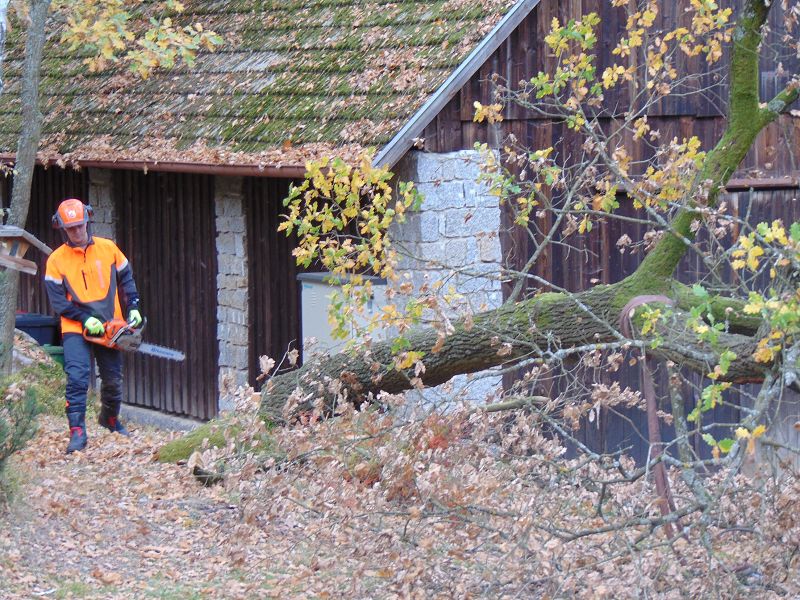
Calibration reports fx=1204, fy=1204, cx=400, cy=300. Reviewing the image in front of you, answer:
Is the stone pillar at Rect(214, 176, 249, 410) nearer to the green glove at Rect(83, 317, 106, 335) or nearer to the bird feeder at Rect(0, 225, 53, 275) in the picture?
the green glove at Rect(83, 317, 106, 335)

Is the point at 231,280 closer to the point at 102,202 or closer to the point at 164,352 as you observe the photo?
the point at 164,352

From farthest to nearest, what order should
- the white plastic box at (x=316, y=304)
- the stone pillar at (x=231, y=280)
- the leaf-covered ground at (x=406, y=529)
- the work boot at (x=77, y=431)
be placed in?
the stone pillar at (x=231, y=280), the white plastic box at (x=316, y=304), the work boot at (x=77, y=431), the leaf-covered ground at (x=406, y=529)

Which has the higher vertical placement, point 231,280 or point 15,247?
point 15,247

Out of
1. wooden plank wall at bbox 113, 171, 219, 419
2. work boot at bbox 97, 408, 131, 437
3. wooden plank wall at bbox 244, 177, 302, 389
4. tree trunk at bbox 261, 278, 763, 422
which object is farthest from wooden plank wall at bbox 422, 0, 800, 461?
work boot at bbox 97, 408, 131, 437

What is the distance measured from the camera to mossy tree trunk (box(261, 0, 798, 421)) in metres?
5.82

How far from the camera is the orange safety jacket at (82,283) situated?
844cm

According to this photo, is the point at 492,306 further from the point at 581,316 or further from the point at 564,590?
the point at 564,590

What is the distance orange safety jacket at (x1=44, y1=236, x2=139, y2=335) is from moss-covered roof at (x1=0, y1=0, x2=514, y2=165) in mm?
1433

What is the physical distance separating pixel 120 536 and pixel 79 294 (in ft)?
7.68

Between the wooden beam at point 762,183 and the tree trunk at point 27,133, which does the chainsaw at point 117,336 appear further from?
the wooden beam at point 762,183

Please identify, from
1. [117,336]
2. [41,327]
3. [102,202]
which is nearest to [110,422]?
[117,336]

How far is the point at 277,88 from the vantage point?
10086 mm

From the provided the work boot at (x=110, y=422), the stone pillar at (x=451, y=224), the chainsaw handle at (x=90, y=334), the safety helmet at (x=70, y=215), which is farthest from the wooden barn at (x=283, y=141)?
the safety helmet at (x=70, y=215)

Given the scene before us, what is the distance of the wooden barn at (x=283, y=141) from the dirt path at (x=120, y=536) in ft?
5.89
